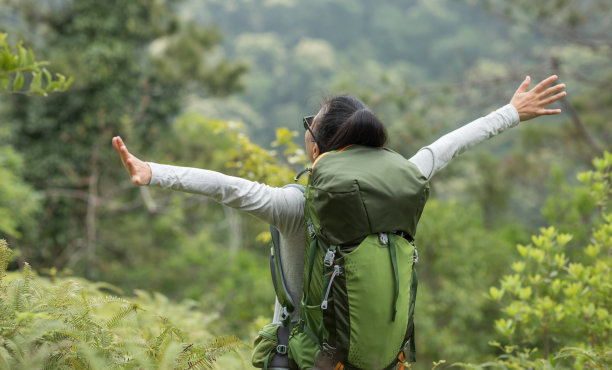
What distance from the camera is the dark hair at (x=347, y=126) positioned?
5.23 ft

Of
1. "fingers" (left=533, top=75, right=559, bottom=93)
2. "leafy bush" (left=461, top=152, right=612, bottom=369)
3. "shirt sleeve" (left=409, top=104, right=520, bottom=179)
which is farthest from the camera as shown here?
Answer: "leafy bush" (left=461, top=152, right=612, bottom=369)

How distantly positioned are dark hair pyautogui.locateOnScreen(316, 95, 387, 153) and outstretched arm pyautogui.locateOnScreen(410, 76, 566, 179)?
29 centimetres

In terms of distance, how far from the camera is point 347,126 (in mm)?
1602

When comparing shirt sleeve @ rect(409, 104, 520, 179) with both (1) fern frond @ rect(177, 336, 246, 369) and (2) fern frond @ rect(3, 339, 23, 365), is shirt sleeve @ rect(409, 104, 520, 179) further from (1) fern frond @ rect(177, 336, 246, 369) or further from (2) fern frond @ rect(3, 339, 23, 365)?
(2) fern frond @ rect(3, 339, 23, 365)

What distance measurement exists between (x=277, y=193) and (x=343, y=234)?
0.25 m

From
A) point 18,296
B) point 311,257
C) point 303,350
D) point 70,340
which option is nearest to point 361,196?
point 311,257

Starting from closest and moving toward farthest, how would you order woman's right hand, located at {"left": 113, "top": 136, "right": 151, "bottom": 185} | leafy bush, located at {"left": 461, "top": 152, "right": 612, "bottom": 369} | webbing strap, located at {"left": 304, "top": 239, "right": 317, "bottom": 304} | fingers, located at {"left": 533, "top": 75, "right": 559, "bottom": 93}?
woman's right hand, located at {"left": 113, "top": 136, "right": 151, "bottom": 185}
webbing strap, located at {"left": 304, "top": 239, "right": 317, "bottom": 304}
fingers, located at {"left": 533, "top": 75, "right": 559, "bottom": 93}
leafy bush, located at {"left": 461, "top": 152, "right": 612, "bottom": 369}

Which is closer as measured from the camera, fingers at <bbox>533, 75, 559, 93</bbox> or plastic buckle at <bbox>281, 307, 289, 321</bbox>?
plastic buckle at <bbox>281, 307, 289, 321</bbox>

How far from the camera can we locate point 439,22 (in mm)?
45625

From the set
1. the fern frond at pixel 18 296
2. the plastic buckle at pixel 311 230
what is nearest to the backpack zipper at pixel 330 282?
the plastic buckle at pixel 311 230

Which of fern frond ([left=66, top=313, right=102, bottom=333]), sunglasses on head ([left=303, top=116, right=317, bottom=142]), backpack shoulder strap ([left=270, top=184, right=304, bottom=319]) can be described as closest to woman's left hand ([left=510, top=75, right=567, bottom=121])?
sunglasses on head ([left=303, top=116, right=317, bottom=142])

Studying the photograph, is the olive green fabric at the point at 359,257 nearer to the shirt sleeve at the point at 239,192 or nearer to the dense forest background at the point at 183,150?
the shirt sleeve at the point at 239,192

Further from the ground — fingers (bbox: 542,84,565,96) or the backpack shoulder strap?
fingers (bbox: 542,84,565,96)

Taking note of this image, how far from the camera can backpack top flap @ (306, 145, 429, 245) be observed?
143 cm
